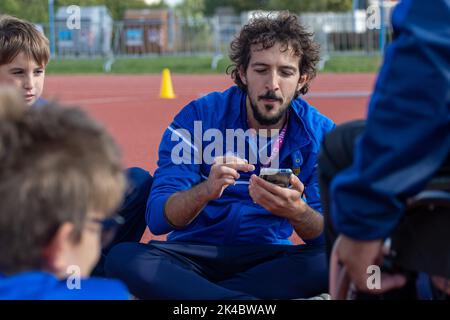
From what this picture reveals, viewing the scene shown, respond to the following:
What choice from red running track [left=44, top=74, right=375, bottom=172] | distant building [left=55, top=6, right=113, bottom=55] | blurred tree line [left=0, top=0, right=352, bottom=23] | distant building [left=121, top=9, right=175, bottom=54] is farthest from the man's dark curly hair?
blurred tree line [left=0, top=0, right=352, bottom=23]

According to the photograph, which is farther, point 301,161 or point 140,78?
point 140,78

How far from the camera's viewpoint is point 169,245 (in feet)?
11.5

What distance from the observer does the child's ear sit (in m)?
1.75

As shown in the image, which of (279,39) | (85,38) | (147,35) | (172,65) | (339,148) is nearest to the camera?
(339,148)

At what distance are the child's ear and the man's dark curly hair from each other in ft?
6.93

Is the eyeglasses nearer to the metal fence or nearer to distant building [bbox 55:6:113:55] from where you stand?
the metal fence

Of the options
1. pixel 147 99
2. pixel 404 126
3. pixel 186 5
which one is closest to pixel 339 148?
pixel 404 126

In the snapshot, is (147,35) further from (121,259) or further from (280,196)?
(280,196)

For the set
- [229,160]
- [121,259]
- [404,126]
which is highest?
[404,126]

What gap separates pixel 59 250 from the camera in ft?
5.82

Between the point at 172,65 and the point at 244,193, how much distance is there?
18901 millimetres
